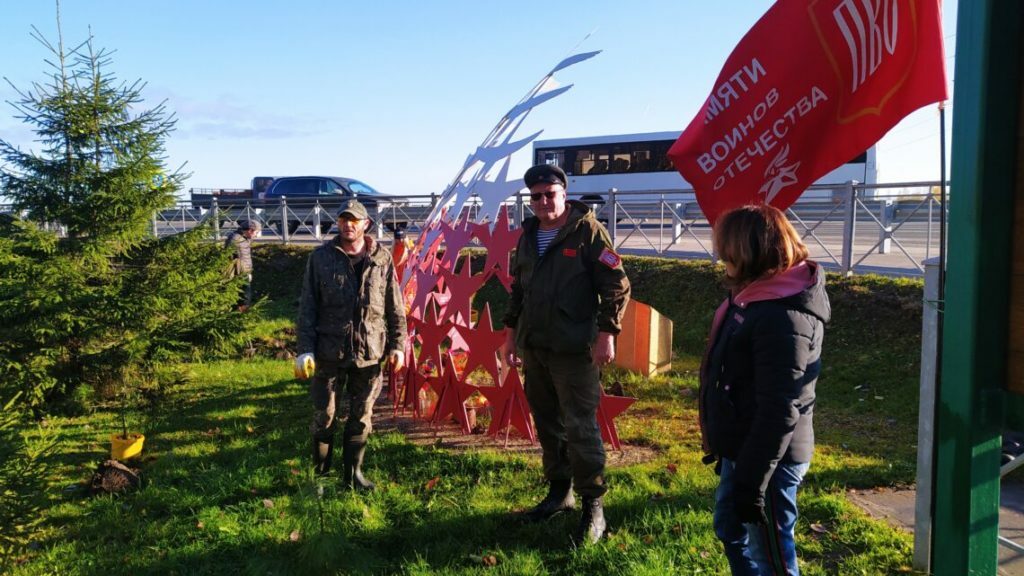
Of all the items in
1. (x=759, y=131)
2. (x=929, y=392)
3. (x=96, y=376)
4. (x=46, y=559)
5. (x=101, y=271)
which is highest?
(x=759, y=131)

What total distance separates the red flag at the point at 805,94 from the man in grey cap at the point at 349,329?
1967mm

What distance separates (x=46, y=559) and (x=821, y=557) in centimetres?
397

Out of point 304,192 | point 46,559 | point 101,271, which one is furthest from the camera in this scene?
point 304,192

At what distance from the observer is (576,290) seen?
11.0 ft

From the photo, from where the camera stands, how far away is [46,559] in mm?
3396

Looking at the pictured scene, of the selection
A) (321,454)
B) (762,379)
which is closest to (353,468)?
(321,454)

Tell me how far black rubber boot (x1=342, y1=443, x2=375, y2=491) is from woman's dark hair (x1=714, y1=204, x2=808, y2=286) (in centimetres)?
278

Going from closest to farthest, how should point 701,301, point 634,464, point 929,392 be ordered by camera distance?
point 929,392 → point 634,464 → point 701,301

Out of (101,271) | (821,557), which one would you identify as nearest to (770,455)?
(821,557)

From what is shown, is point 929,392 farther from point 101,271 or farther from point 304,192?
point 304,192

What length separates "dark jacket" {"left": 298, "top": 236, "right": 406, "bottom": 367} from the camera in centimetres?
393

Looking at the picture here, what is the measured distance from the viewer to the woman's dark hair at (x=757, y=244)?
82.6 inches

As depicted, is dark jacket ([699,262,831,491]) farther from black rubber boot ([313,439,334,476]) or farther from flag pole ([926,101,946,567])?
black rubber boot ([313,439,334,476])

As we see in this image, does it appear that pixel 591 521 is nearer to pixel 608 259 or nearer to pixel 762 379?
pixel 608 259
